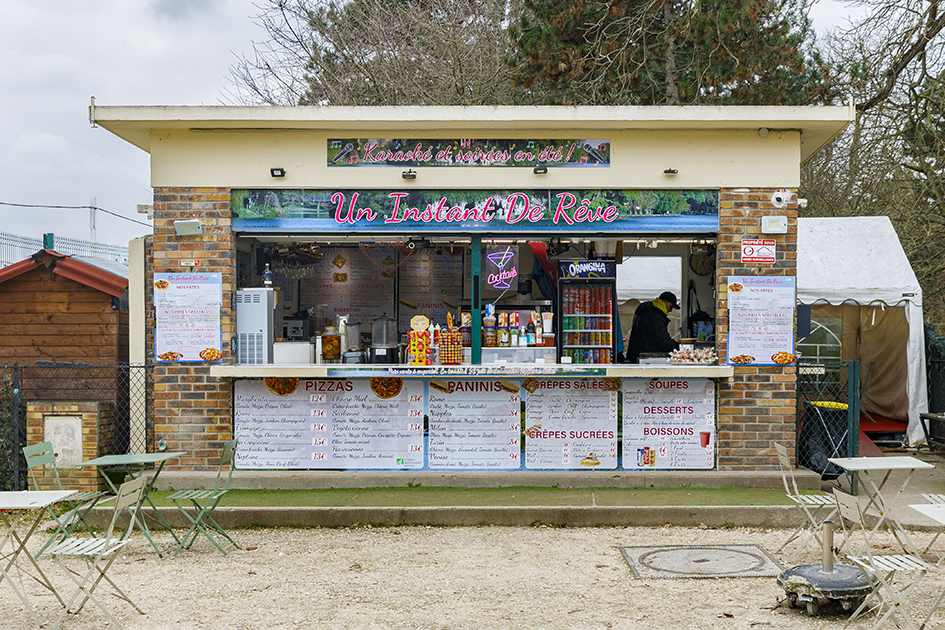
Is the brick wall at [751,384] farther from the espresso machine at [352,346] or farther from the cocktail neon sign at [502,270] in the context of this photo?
the espresso machine at [352,346]

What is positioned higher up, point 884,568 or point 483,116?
point 483,116

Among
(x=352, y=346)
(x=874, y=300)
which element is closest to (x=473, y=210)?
(x=352, y=346)

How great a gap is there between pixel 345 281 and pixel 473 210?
13.8ft

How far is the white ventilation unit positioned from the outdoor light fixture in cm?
74

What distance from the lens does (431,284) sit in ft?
40.3

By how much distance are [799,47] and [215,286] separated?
472 inches

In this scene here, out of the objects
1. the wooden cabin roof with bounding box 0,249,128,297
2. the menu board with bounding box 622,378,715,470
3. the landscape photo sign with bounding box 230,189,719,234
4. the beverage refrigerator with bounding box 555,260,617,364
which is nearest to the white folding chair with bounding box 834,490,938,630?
the menu board with bounding box 622,378,715,470

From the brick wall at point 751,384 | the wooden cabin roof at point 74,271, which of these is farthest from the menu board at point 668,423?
the wooden cabin roof at point 74,271

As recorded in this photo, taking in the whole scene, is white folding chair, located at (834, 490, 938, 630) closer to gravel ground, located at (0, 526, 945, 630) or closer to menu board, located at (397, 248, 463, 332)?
gravel ground, located at (0, 526, 945, 630)

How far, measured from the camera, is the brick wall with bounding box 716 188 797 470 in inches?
328

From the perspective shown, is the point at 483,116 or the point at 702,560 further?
the point at 483,116

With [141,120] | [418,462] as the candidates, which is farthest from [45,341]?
[418,462]

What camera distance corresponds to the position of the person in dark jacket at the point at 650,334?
9469 millimetres

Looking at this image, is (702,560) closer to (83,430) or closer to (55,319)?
(83,430)
